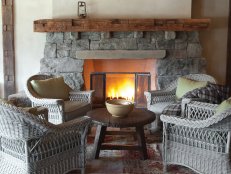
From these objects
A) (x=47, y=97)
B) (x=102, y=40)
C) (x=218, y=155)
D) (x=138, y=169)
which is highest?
(x=102, y=40)

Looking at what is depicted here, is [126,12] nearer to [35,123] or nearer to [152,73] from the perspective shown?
[152,73]

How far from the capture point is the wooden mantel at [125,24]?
15.0 feet

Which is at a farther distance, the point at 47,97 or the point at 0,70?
the point at 0,70

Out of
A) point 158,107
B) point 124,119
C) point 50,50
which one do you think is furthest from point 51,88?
point 158,107

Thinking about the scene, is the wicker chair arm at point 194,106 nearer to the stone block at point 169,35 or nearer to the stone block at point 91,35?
the stone block at point 169,35

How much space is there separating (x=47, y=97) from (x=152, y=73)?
6.35ft

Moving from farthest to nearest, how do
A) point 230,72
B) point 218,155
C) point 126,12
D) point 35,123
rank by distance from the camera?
point 230,72 → point 126,12 → point 218,155 → point 35,123

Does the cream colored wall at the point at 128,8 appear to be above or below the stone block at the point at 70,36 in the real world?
above

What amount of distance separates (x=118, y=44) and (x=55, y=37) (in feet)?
3.20

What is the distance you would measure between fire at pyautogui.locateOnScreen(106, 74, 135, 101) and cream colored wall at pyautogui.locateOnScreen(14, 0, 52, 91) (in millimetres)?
1236

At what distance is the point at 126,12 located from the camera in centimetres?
471

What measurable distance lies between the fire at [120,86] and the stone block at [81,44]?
0.71 metres

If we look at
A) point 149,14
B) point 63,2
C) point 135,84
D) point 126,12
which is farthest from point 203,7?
point 63,2

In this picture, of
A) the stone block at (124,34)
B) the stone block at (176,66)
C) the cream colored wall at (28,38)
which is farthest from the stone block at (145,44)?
the cream colored wall at (28,38)
